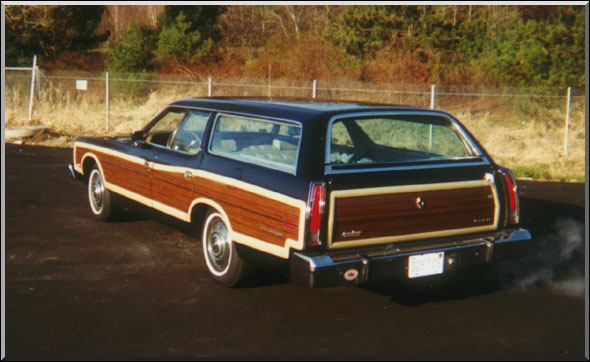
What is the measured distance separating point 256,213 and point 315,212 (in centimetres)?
60

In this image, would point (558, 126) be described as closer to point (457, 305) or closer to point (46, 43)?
point (457, 305)

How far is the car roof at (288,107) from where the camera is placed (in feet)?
16.7

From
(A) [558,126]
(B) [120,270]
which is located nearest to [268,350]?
(B) [120,270]

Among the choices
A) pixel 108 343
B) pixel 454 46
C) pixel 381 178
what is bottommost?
pixel 108 343

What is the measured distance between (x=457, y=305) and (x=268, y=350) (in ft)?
5.60

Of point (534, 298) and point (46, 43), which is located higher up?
point (46, 43)

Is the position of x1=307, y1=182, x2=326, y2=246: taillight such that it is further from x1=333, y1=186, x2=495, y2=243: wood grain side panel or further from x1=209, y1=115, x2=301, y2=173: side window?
x1=209, y1=115, x2=301, y2=173: side window

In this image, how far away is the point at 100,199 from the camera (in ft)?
25.4

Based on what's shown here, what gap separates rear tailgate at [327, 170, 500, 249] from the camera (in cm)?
459

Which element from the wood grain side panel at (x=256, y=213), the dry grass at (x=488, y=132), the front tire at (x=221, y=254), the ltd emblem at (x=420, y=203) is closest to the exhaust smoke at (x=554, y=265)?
the ltd emblem at (x=420, y=203)

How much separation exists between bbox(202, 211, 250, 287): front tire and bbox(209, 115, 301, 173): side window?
0.56 metres

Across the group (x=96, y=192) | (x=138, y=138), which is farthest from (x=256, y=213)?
(x=96, y=192)

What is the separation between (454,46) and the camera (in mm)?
26469

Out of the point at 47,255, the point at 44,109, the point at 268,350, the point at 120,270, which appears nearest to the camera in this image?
the point at 268,350
